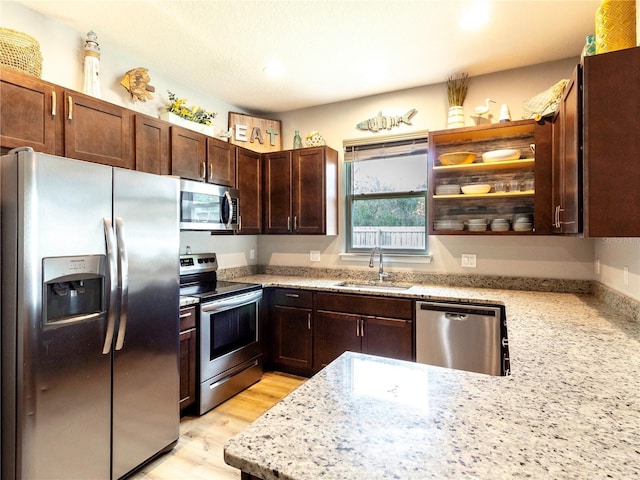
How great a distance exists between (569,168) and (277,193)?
2.46 meters

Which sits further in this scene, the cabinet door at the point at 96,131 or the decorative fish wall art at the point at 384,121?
the decorative fish wall art at the point at 384,121

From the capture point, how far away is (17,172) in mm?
1466

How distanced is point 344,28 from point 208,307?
2.14 meters

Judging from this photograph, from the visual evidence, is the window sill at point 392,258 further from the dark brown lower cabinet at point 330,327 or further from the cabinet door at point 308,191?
the dark brown lower cabinet at point 330,327

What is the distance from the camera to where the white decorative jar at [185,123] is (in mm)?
2729

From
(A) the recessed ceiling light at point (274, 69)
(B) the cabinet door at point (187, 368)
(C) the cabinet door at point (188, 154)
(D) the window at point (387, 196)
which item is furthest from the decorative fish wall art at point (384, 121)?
(B) the cabinet door at point (187, 368)

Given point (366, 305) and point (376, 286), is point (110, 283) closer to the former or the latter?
point (366, 305)

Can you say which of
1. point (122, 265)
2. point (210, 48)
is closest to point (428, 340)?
point (122, 265)

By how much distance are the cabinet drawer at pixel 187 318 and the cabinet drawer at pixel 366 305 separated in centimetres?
106

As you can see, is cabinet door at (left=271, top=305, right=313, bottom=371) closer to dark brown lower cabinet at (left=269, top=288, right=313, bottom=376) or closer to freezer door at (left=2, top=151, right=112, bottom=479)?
dark brown lower cabinet at (left=269, top=288, right=313, bottom=376)

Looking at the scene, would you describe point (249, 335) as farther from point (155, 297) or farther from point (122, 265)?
point (122, 265)

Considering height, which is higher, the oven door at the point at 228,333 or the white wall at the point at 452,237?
the white wall at the point at 452,237

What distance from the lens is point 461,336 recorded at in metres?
2.53

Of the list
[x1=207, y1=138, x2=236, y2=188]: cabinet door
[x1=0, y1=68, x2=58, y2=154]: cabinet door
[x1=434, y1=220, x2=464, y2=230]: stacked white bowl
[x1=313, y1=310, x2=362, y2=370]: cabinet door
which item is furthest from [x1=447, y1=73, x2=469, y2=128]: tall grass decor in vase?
[x1=0, y1=68, x2=58, y2=154]: cabinet door
